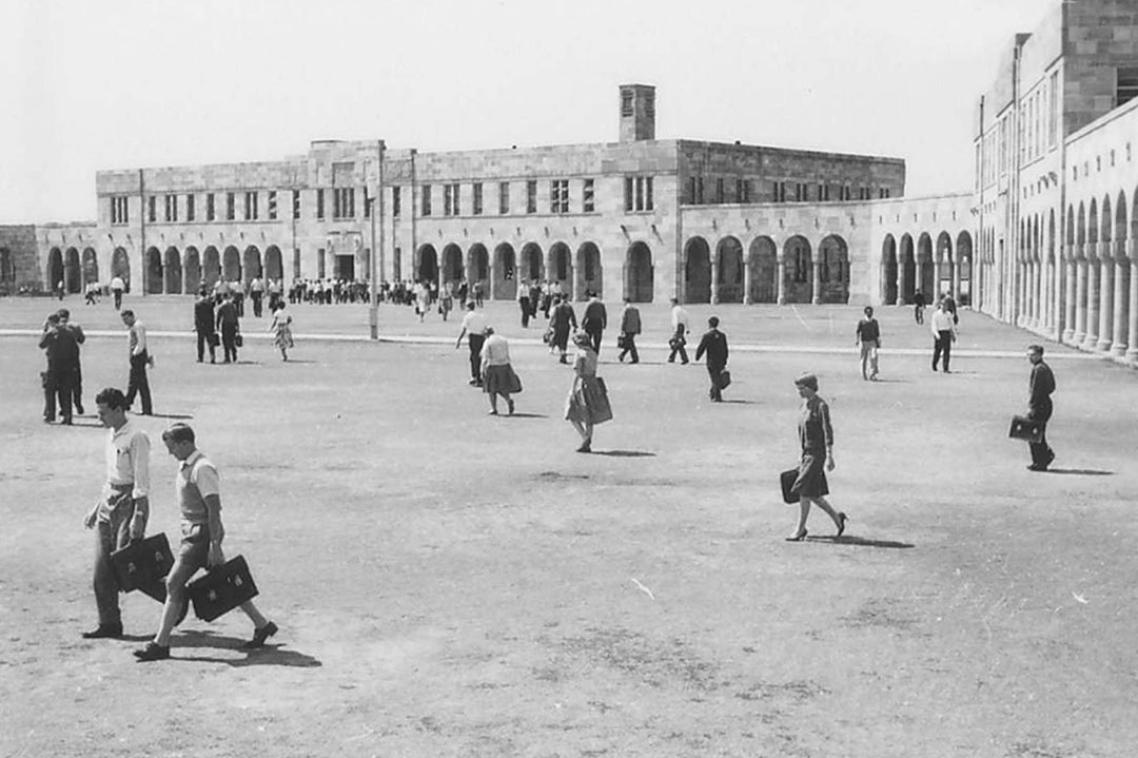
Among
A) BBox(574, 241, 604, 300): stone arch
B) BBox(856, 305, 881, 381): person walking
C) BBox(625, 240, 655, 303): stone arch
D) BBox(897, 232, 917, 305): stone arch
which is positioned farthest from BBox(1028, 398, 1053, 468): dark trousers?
BBox(574, 241, 604, 300): stone arch

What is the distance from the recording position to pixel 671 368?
111ft

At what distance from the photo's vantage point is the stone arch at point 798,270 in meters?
78.8

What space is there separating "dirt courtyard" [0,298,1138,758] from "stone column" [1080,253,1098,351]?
1597 centimetres

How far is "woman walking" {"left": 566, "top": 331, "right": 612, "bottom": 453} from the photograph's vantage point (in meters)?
19.4

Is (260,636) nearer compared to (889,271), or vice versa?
(260,636)

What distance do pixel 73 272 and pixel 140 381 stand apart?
86.3 m

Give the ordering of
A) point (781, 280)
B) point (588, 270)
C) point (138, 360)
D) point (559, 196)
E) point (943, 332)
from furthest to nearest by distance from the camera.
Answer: point (588, 270)
point (559, 196)
point (781, 280)
point (943, 332)
point (138, 360)

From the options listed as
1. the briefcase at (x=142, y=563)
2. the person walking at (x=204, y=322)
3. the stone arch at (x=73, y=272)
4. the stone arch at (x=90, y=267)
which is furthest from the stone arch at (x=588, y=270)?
the briefcase at (x=142, y=563)

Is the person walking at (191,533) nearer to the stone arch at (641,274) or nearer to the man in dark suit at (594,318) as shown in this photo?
the man in dark suit at (594,318)

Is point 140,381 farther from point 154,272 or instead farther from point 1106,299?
point 154,272

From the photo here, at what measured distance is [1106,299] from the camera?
124ft

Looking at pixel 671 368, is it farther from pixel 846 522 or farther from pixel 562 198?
pixel 562 198

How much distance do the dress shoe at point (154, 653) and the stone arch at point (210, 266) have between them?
89.1m

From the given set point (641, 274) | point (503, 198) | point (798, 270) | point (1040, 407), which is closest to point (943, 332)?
point (1040, 407)
